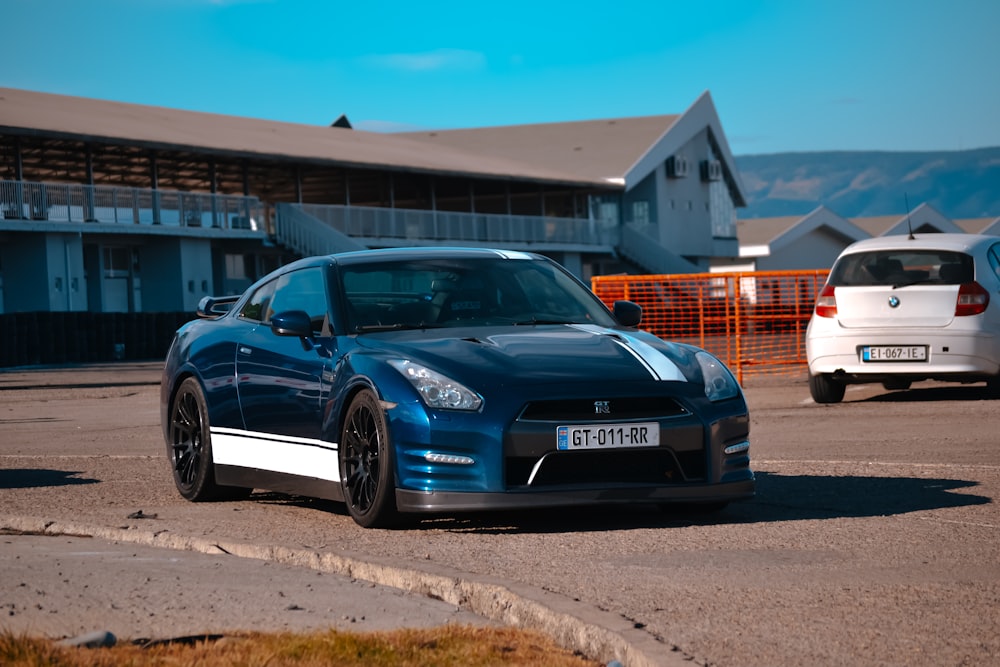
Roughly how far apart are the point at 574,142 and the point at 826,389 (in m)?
65.0

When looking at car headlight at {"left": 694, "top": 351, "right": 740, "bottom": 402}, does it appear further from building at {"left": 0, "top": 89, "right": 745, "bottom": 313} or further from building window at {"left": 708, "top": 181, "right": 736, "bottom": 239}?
building window at {"left": 708, "top": 181, "right": 736, "bottom": 239}

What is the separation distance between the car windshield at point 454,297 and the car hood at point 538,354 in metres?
0.24

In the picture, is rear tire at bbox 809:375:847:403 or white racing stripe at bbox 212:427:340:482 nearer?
white racing stripe at bbox 212:427:340:482

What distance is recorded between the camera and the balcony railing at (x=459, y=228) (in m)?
54.9

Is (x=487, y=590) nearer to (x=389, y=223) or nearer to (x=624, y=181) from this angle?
(x=389, y=223)

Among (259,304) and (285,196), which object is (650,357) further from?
(285,196)

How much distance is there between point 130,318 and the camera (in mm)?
38156

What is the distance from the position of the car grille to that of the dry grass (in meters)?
2.48

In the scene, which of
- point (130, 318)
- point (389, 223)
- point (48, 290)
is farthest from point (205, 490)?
point (389, 223)

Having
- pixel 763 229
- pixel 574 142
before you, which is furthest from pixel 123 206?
pixel 763 229

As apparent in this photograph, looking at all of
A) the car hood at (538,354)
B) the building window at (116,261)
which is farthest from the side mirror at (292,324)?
the building window at (116,261)

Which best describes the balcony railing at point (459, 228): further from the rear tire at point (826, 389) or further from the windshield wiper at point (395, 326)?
the windshield wiper at point (395, 326)

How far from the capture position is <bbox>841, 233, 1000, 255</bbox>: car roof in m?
16.1

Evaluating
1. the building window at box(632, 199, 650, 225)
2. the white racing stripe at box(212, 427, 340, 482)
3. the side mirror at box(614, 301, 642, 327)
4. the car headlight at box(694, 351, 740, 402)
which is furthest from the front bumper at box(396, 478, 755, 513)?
the building window at box(632, 199, 650, 225)
